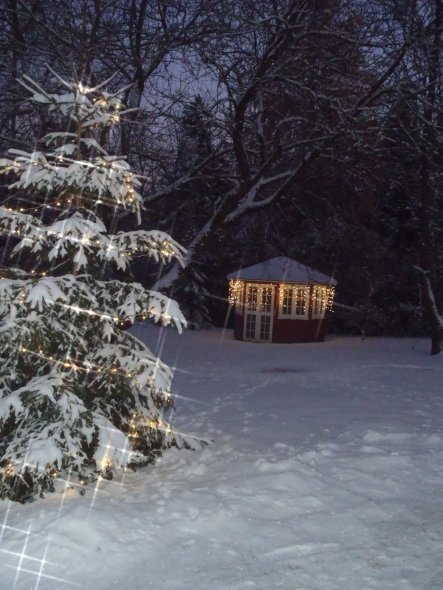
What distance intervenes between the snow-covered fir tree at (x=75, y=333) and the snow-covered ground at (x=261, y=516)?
18.8 inches

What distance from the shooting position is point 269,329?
23.6m

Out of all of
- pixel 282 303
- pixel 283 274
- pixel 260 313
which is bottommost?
pixel 260 313

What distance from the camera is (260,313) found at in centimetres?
2366

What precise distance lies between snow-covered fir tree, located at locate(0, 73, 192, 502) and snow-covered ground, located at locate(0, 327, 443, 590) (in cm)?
48

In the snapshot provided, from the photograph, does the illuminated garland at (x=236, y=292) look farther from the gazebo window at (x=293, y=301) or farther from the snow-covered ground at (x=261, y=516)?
the snow-covered ground at (x=261, y=516)

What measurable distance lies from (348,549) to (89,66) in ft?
26.4

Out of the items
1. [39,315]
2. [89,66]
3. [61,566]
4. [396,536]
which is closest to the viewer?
[61,566]

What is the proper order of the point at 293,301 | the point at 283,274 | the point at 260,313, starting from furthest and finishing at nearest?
the point at 260,313, the point at 293,301, the point at 283,274

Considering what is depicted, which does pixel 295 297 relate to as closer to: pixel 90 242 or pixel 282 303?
pixel 282 303

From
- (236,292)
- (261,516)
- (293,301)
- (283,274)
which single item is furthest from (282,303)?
(261,516)

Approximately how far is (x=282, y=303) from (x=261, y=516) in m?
18.5

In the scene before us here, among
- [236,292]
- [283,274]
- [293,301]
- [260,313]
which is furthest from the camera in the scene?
[236,292]

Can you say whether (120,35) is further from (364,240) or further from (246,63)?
(364,240)

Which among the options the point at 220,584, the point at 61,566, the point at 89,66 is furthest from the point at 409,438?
the point at 89,66
